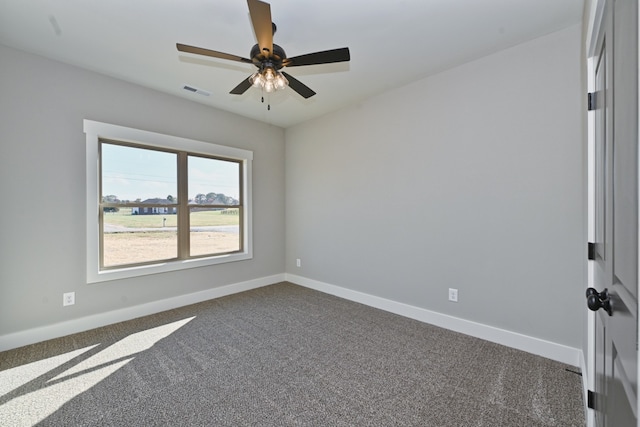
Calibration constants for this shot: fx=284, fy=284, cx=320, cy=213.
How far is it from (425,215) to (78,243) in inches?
144

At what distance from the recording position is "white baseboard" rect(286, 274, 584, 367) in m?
2.31

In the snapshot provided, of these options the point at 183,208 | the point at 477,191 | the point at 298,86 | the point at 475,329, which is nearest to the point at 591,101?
the point at 477,191

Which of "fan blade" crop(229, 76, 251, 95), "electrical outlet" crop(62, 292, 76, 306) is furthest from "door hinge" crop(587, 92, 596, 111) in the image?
"electrical outlet" crop(62, 292, 76, 306)

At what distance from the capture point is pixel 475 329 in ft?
9.09

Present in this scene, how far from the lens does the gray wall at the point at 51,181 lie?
101 inches

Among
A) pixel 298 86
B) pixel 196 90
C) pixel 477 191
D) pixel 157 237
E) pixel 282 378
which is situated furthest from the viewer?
pixel 157 237

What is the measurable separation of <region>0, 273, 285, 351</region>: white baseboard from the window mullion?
58cm

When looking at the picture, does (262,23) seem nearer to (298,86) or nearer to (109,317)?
(298,86)

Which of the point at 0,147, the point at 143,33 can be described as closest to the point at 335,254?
the point at 143,33

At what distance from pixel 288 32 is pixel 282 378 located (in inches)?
107

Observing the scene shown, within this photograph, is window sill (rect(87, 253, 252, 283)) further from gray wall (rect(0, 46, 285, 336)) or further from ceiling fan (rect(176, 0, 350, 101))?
ceiling fan (rect(176, 0, 350, 101))

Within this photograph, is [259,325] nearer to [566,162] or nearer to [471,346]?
[471,346]

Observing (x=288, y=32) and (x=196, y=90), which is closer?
(x=288, y=32)

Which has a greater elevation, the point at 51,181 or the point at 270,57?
the point at 270,57
